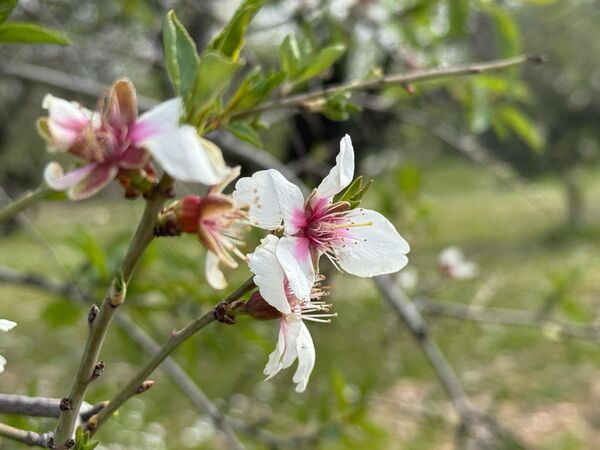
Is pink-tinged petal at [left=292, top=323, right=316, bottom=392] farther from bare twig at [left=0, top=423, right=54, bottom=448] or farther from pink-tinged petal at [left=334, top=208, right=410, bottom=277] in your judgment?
bare twig at [left=0, top=423, right=54, bottom=448]

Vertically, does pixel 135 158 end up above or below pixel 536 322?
above

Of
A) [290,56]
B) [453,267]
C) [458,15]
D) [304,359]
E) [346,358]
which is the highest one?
[290,56]

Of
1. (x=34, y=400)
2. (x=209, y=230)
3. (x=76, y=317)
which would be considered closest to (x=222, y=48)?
(x=209, y=230)

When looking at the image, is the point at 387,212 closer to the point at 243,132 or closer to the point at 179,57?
the point at 243,132

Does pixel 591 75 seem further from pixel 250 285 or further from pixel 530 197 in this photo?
pixel 250 285

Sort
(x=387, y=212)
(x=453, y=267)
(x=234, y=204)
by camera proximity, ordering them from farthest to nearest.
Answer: (x=453, y=267)
(x=387, y=212)
(x=234, y=204)

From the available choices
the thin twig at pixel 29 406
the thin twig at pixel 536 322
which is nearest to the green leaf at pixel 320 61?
the thin twig at pixel 29 406

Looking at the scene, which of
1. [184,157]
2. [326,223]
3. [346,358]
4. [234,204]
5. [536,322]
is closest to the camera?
[184,157]

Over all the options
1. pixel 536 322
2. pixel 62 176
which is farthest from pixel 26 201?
pixel 536 322
